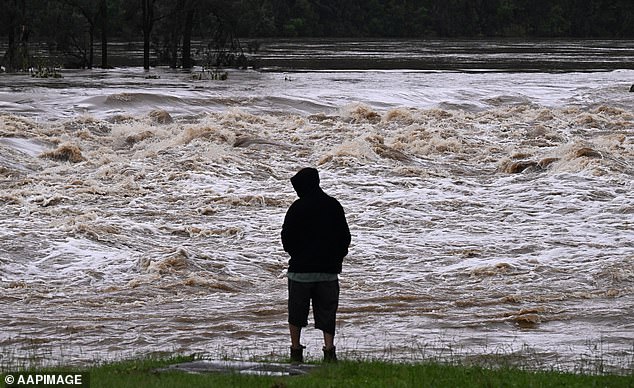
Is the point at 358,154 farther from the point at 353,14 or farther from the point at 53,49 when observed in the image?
the point at 353,14

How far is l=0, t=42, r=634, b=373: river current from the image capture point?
462 inches

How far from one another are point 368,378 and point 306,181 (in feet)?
5.81

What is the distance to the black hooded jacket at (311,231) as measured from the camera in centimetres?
902

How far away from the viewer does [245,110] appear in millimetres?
34062

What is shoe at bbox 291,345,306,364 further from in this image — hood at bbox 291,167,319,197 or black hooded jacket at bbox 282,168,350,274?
hood at bbox 291,167,319,197

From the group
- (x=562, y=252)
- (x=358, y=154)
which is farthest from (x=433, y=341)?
(x=358, y=154)

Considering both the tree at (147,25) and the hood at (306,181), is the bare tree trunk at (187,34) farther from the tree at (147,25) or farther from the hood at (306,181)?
the hood at (306,181)

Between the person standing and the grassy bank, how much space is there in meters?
0.63

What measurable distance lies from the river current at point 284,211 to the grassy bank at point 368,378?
1392 millimetres

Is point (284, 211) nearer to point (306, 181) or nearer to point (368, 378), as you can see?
point (306, 181)

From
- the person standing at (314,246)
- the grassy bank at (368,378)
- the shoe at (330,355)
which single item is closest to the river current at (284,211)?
the shoe at (330,355)

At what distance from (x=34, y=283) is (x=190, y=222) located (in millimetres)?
4397

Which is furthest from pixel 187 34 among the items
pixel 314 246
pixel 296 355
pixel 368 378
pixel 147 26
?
pixel 368 378

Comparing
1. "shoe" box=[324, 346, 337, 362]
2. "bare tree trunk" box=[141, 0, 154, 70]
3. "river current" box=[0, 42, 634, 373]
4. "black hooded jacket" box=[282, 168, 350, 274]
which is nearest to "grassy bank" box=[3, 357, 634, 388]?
"shoe" box=[324, 346, 337, 362]
